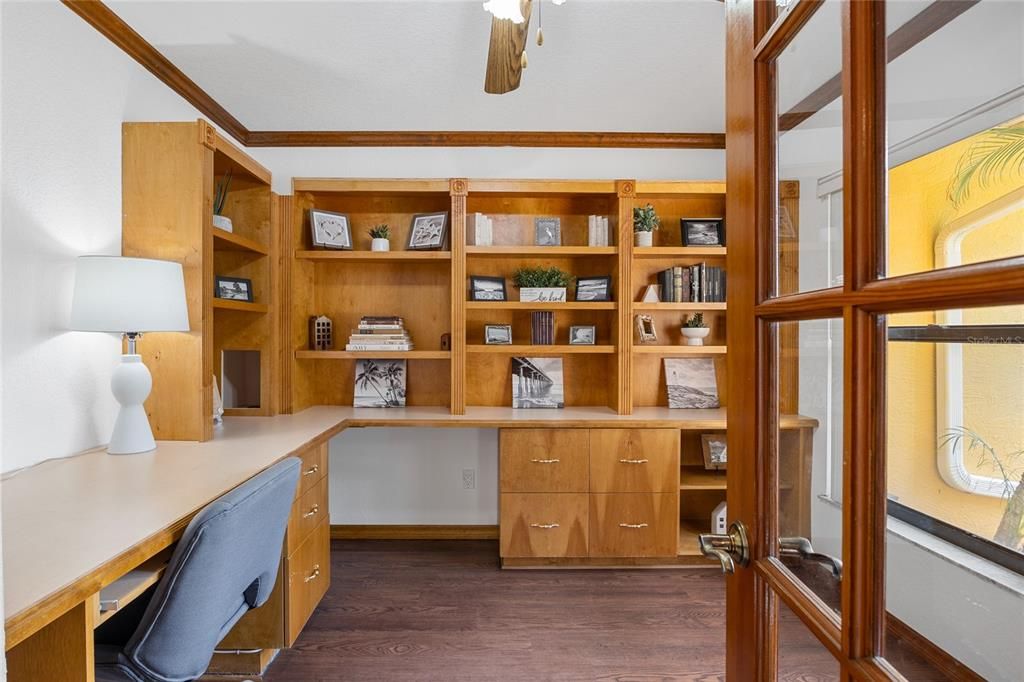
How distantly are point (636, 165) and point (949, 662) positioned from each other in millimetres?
3008

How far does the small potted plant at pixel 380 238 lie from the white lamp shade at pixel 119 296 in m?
1.26

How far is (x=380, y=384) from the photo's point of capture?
321 cm

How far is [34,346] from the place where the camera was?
67.7 inches

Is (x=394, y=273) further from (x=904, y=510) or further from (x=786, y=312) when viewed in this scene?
(x=904, y=510)

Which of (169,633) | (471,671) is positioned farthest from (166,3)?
(471,671)

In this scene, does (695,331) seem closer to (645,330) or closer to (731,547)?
(645,330)

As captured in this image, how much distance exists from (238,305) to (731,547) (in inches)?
94.1

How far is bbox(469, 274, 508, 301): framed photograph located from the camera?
3102 millimetres

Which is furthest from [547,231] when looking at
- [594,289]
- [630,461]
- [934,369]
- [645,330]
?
[934,369]

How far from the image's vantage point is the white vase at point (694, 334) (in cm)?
307

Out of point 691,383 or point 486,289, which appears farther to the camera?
point 691,383

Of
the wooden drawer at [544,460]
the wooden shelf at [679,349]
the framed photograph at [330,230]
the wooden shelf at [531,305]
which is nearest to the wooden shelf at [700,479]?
the wooden drawer at [544,460]

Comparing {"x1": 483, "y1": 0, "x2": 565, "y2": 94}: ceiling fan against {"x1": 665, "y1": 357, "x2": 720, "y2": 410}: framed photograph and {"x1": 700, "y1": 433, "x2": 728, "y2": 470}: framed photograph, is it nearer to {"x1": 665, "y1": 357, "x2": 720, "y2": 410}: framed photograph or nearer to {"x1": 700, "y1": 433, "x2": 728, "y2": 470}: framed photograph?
{"x1": 665, "y1": 357, "x2": 720, "y2": 410}: framed photograph

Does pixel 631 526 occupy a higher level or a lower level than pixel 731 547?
lower
